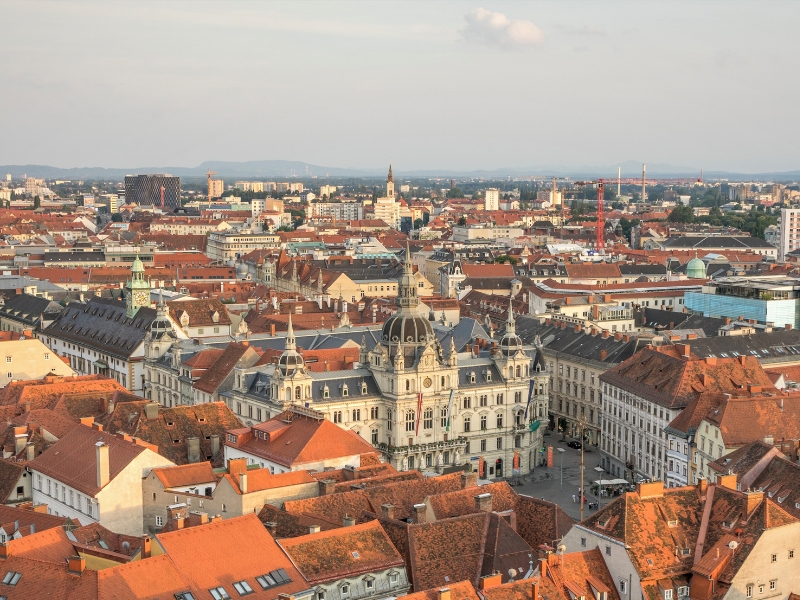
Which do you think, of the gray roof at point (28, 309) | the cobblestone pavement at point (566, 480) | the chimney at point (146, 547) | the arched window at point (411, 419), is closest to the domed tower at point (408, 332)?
the arched window at point (411, 419)

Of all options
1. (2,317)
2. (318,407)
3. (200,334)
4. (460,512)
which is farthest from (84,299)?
(460,512)

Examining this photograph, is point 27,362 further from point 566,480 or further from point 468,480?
point 468,480

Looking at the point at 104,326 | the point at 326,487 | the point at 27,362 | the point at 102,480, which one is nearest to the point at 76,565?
the point at 102,480

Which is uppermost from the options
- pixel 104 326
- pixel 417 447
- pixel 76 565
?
pixel 76 565

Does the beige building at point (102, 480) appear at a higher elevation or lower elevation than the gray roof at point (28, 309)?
higher

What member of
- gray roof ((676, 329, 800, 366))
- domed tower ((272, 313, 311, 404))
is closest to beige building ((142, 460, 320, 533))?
domed tower ((272, 313, 311, 404))

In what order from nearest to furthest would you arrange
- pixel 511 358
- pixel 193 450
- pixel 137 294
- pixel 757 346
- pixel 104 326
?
pixel 193 450 → pixel 511 358 → pixel 757 346 → pixel 104 326 → pixel 137 294

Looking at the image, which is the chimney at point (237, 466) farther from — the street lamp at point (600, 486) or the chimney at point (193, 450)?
the street lamp at point (600, 486)
